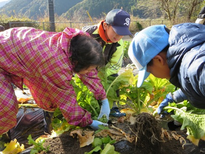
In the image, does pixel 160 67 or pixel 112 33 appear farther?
pixel 112 33

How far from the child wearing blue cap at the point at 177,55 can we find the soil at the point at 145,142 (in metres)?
0.38

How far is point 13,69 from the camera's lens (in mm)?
1873

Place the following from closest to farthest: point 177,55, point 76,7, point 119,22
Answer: point 177,55, point 119,22, point 76,7

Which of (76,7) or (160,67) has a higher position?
(160,67)

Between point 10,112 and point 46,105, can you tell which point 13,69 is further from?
point 46,105

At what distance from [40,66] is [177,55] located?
1.10 meters

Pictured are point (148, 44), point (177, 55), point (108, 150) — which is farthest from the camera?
point (108, 150)

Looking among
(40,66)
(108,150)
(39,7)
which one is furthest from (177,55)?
(39,7)

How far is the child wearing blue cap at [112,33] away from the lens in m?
2.54

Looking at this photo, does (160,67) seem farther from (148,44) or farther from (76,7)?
(76,7)

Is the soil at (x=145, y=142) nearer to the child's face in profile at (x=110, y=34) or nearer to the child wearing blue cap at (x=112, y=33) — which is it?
the child wearing blue cap at (x=112, y=33)

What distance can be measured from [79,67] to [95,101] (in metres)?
0.65

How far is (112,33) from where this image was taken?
8.53 feet

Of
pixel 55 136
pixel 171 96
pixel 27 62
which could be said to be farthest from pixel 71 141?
pixel 171 96
